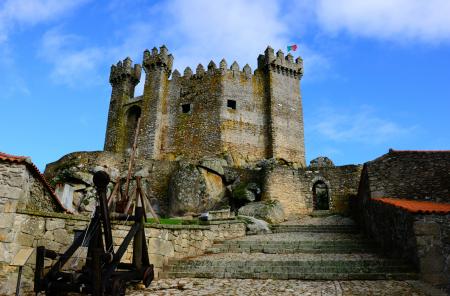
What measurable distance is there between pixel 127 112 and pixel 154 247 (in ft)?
80.1

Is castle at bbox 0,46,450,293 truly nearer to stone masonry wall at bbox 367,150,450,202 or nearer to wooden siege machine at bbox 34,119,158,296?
stone masonry wall at bbox 367,150,450,202

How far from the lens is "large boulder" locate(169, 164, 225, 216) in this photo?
803 inches

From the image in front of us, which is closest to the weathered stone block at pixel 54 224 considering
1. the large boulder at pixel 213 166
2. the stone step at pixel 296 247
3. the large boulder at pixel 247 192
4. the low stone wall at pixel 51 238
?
the low stone wall at pixel 51 238

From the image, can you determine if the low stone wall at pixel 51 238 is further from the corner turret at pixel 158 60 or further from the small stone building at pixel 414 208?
the corner turret at pixel 158 60

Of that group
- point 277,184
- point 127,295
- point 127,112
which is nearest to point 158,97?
point 127,112

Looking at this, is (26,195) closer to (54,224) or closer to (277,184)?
(54,224)

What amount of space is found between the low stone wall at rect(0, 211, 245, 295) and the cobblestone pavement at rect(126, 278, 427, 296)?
3.93 ft

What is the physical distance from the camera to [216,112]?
28.9m

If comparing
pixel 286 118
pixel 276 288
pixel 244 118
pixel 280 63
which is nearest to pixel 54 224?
pixel 276 288

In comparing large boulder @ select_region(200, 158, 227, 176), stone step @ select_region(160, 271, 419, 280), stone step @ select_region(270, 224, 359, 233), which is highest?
large boulder @ select_region(200, 158, 227, 176)

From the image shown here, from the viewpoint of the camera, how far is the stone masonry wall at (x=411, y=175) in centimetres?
1111

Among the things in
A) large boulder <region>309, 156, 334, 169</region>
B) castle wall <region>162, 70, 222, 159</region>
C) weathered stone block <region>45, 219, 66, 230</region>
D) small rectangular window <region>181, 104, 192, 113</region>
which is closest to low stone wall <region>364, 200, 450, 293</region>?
weathered stone block <region>45, 219, 66, 230</region>

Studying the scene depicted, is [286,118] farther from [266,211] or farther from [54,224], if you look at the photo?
[54,224]

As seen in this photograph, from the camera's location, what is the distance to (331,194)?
20.7 metres
